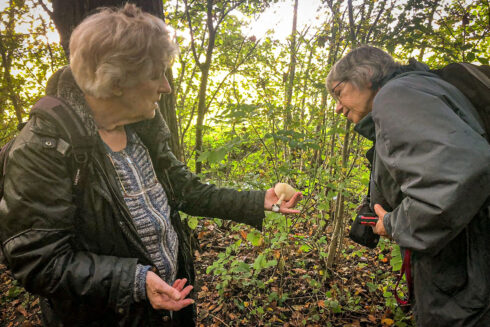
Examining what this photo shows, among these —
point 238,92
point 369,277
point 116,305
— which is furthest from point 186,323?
point 238,92

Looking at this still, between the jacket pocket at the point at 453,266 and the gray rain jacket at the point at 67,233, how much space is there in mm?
1417

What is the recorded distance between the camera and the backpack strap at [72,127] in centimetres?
100

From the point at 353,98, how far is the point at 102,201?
1.70 metres

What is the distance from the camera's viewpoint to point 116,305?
40.2 inches

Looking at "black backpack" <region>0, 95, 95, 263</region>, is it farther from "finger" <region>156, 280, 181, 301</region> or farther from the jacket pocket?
the jacket pocket

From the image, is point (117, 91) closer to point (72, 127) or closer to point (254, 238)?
point (72, 127)

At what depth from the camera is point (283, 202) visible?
1.72 m

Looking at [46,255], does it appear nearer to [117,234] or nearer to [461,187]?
[117,234]

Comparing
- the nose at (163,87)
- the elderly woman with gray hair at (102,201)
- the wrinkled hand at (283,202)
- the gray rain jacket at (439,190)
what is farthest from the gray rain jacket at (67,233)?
the gray rain jacket at (439,190)

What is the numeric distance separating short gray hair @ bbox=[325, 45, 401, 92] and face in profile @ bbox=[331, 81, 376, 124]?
0.10ft

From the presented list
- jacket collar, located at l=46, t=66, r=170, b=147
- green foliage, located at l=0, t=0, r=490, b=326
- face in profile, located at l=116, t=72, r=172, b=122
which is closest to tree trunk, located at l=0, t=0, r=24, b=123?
green foliage, located at l=0, t=0, r=490, b=326

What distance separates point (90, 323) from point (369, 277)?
3.20 metres

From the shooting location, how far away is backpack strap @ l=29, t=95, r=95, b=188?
3.28ft

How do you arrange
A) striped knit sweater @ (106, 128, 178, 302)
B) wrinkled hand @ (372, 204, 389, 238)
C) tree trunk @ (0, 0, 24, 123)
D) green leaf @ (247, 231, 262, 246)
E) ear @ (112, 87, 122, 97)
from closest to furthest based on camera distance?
ear @ (112, 87, 122, 97) < striped knit sweater @ (106, 128, 178, 302) < wrinkled hand @ (372, 204, 389, 238) < green leaf @ (247, 231, 262, 246) < tree trunk @ (0, 0, 24, 123)
